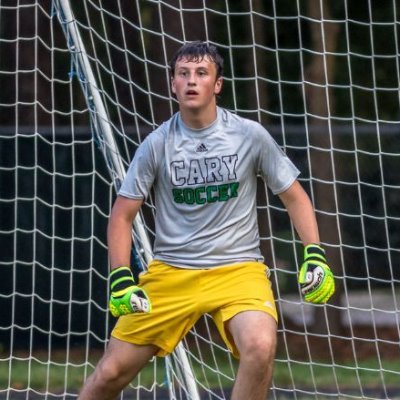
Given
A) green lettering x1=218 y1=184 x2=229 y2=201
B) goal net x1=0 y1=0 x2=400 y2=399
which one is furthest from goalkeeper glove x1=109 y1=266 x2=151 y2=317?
goal net x1=0 y1=0 x2=400 y2=399

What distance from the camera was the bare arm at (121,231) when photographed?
5527 millimetres

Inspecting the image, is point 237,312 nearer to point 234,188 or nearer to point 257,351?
point 257,351

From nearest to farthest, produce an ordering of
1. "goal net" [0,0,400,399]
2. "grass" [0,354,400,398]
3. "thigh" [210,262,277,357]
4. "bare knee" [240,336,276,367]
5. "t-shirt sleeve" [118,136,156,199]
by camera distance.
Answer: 1. "bare knee" [240,336,276,367]
2. "thigh" [210,262,277,357]
3. "t-shirt sleeve" [118,136,156,199]
4. "goal net" [0,0,400,399]
5. "grass" [0,354,400,398]

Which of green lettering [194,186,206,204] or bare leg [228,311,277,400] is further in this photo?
green lettering [194,186,206,204]

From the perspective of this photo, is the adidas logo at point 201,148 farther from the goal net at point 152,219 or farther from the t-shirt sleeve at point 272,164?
the goal net at point 152,219

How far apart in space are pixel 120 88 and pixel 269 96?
1.73 metres

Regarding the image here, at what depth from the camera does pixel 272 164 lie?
5574mm

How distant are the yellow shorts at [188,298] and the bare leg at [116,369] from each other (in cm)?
4

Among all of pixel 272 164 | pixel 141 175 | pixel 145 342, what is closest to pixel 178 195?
pixel 141 175

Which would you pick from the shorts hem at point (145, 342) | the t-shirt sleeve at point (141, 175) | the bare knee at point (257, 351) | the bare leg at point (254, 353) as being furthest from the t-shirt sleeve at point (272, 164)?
the shorts hem at point (145, 342)

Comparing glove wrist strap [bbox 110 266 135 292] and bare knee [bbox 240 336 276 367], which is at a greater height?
glove wrist strap [bbox 110 266 135 292]

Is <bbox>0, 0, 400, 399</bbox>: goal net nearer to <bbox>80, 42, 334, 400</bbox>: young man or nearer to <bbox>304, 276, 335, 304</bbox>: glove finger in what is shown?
<bbox>80, 42, 334, 400</bbox>: young man

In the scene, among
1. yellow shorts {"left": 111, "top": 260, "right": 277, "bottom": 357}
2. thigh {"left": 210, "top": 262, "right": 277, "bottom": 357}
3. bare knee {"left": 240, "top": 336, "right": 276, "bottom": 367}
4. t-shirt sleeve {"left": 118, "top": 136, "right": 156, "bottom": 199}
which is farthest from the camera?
t-shirt sleeve {"left": 118, "top": 136, "right": 156, "bottom": 199}

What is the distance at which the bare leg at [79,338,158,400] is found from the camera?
18.2 ft
